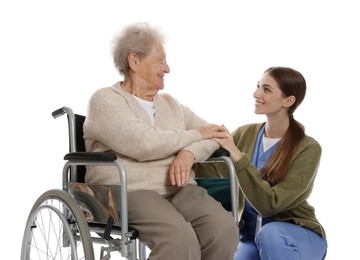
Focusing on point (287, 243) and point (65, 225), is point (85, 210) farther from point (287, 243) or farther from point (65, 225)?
point (287, 243)

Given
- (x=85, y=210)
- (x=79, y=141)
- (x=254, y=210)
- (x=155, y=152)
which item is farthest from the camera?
(x=254, y=210)

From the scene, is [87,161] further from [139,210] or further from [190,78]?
[190,78]

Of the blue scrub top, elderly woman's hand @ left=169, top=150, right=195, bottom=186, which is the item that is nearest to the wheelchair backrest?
elderly woman's hand @ left=169, top=150, right=195, bottom=186

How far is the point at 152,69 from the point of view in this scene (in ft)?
8.04

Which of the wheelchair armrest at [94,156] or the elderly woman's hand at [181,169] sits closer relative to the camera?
the wheelchair armrest at [94,156]

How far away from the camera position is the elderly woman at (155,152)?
7.01 feet

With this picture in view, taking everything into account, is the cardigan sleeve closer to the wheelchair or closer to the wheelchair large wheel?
the wheelchair

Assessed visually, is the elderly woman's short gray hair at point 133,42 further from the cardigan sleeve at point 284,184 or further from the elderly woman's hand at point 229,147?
the cardigan sleeve at point 284,184

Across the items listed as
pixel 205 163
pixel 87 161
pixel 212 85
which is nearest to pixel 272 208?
pixel 205 163

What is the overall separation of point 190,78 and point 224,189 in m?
1.25

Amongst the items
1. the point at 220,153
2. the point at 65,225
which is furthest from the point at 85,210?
the point at 220,153

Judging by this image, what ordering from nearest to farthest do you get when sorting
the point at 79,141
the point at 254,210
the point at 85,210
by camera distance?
the point at 85,210 < the point at 79,141 < the point at 254,210

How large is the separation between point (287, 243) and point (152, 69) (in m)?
0.83

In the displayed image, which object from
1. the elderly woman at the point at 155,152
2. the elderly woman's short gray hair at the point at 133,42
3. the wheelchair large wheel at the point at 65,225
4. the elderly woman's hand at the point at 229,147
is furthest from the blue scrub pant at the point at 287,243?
the elderly woman's short gray hair at the point at 133,42
